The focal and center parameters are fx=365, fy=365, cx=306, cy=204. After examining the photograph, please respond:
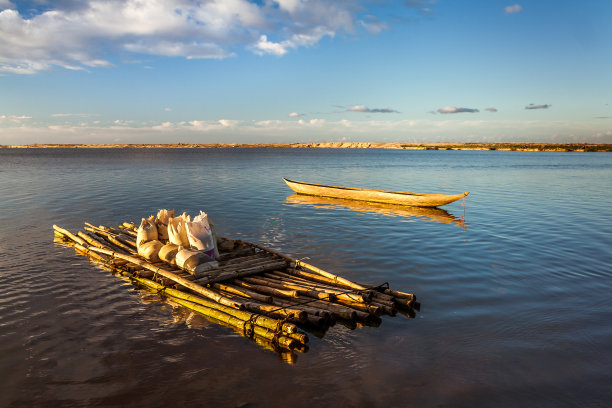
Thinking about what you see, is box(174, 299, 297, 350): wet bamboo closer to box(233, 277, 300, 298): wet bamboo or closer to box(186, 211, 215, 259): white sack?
box(233, 277, 300, 298): wet bamboo

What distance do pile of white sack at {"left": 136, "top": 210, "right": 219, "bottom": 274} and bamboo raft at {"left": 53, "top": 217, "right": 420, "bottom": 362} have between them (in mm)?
207

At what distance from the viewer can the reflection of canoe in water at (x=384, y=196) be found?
74.5ft

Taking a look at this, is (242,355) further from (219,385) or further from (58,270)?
(58,270)

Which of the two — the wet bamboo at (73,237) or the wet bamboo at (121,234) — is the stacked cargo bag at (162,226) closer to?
the wet bamboo at (121,234)

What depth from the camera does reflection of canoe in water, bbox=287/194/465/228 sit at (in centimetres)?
2066

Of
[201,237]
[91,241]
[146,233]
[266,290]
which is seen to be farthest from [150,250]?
[266,290]

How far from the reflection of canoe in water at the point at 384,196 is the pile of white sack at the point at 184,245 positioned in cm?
1512

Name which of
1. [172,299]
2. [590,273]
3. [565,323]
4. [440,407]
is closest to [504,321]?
[565,323]

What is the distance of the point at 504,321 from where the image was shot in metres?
7.93

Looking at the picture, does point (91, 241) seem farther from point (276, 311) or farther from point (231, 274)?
point (276, 311)

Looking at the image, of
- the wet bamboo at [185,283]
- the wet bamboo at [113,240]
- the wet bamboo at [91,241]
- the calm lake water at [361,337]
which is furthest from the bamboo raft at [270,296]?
the wet bamboo at [91,241]

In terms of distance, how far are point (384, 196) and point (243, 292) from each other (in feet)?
57.6

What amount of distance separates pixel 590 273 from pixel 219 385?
11237 millimetres

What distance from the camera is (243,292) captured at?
8.31m
